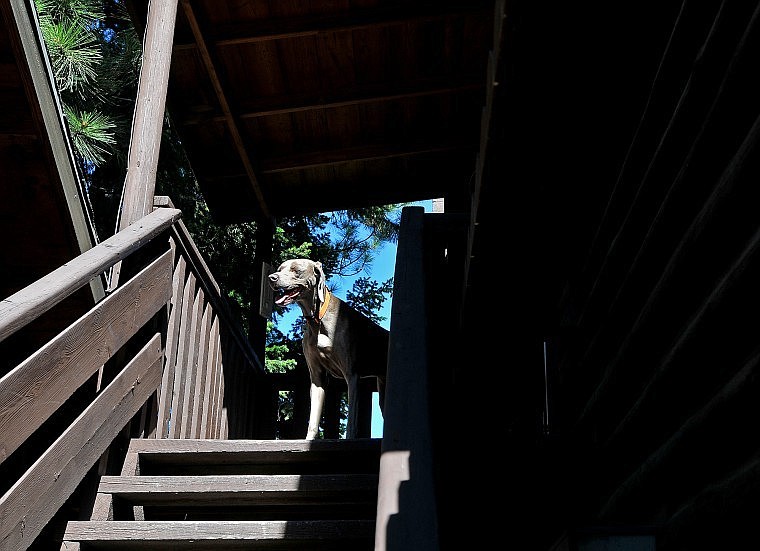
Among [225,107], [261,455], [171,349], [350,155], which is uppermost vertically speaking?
[350,155]

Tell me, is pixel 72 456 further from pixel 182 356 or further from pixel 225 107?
pixel 225 107

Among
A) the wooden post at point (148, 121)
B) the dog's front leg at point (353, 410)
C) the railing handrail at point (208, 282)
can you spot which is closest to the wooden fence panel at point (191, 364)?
the railing handrail at point (208, 282)

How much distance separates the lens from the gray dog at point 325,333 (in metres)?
5.83

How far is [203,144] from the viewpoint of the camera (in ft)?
22.6

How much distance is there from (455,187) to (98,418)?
509 centimetres

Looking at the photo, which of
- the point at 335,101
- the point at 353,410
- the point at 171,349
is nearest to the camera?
the point at 171,349

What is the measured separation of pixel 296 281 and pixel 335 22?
1.92 m

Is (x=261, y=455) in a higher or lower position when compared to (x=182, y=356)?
lower

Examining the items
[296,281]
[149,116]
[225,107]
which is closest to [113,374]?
[149,116]

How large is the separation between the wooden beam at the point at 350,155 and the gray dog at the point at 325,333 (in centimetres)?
150

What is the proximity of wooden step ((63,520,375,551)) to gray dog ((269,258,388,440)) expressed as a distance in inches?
102

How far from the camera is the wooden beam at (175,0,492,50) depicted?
595 centimetres

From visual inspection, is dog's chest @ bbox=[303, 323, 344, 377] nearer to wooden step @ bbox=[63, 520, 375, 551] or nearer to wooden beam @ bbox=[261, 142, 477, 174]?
wooden beam @ bbox=[261, 142, 477, 174]

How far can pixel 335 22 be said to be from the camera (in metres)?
5.98
